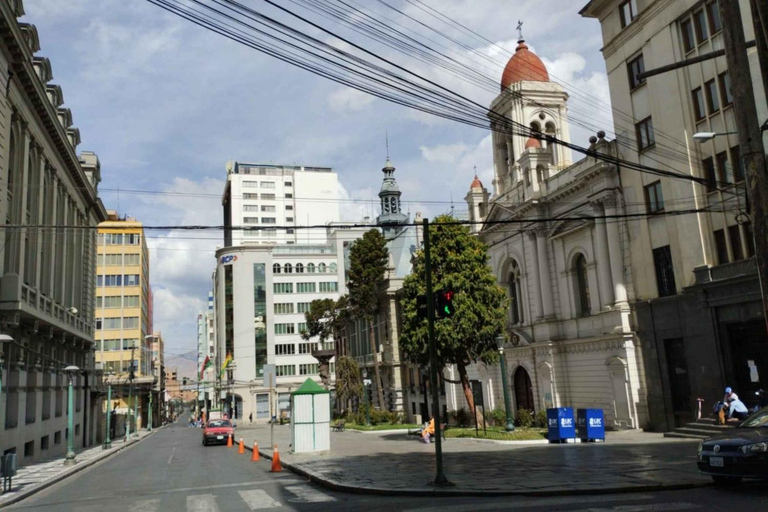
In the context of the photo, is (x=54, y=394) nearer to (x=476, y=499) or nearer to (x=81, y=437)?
(x=81, y=437)

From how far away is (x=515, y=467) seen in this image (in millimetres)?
17234

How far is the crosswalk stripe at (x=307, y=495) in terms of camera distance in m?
13.5

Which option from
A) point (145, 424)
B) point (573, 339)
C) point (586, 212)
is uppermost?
point (586, 212)

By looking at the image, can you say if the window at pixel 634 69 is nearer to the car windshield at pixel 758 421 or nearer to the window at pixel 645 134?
the window at pixel 645 134

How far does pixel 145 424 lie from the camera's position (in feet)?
346

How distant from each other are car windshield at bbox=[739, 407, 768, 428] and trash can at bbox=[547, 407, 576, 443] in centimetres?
1208

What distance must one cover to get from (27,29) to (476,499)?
30.1 meters

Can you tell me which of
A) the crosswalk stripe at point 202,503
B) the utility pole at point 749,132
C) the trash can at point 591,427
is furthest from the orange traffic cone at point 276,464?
the utility pole at point 749,132

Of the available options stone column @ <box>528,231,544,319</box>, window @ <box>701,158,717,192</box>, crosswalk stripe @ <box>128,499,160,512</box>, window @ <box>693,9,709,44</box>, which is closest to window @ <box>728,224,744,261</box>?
window @ <box>701,158,717,192</box>

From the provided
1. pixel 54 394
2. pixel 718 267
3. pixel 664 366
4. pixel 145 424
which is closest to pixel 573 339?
pixel 664 366

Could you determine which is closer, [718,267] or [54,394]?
[718,267]

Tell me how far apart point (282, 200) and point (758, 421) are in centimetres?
10762

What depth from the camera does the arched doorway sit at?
1549 inches

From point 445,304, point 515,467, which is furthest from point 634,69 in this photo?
point 515,467
